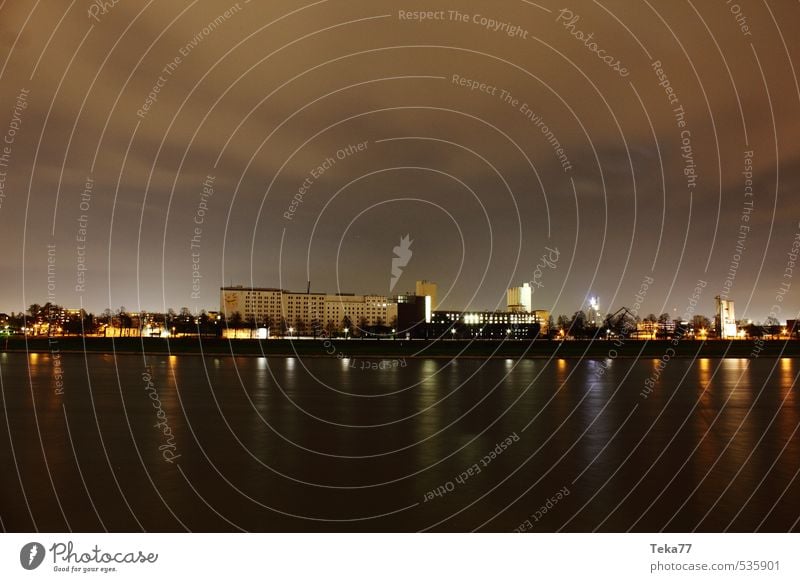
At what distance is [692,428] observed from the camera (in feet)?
42.2

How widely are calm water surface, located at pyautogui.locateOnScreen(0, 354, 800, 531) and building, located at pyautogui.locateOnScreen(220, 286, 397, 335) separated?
9756 centimetres

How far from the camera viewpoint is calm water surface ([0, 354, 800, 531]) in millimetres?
7203

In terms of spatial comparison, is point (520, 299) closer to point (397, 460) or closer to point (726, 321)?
point (726, 321)

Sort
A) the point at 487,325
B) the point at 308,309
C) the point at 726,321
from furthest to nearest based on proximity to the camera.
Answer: the point at 308,309, the point at 487,325, the point at 726,321
